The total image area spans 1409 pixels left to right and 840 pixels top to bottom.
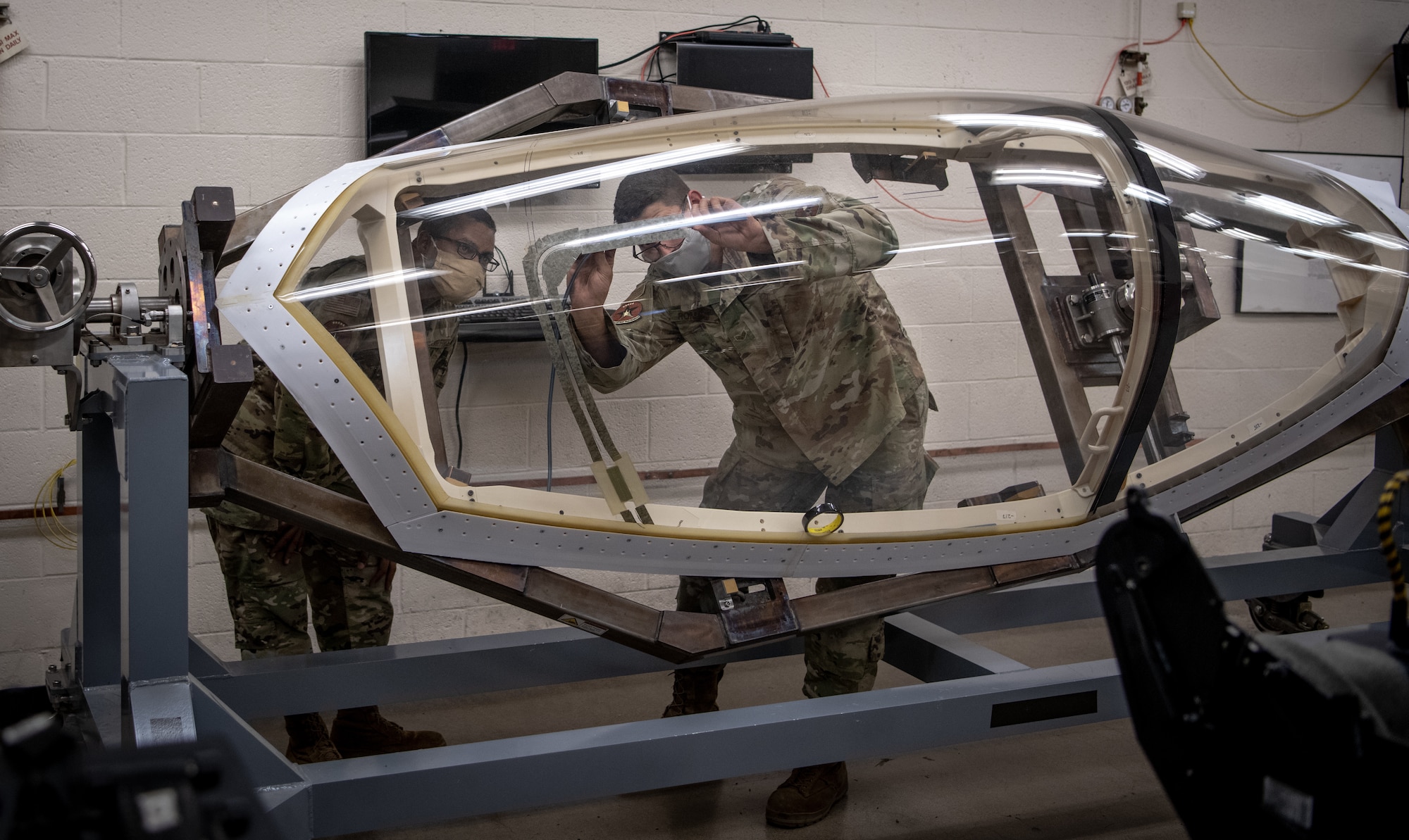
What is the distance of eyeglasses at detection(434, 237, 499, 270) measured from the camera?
1.94 metres

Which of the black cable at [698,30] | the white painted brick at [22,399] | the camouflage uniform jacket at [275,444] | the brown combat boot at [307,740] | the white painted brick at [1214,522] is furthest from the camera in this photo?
the white painted brick at [1214,522]

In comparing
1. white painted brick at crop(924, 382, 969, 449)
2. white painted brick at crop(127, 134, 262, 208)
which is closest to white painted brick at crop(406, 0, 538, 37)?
white painted brick at crop(127, 134, 262, 208)

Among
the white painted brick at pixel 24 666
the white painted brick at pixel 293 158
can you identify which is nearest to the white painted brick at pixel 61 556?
the white painted brick at pixel 24 666

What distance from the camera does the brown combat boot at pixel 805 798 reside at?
2.38 m

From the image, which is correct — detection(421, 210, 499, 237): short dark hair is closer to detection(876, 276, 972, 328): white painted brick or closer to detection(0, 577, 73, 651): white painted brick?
detection(876, 276, 972, 328): white painted brick

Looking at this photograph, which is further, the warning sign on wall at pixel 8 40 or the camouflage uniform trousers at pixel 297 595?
the warning sign on wall at pixel 8 40

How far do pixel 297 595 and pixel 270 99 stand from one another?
172cm

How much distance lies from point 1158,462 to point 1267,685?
143cm

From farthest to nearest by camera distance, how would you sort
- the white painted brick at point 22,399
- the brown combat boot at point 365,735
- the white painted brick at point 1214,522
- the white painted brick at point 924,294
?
the white painted brick at point 1214,522, the white painted brick at point 22,399, the brown combat boot at point 365,735, the white painted brick at point 924,294

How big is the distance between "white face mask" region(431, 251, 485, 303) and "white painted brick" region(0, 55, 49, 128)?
206 centimetres

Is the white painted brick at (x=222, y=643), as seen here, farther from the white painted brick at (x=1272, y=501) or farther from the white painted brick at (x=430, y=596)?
the white painted brick at (x=1272, y=501)

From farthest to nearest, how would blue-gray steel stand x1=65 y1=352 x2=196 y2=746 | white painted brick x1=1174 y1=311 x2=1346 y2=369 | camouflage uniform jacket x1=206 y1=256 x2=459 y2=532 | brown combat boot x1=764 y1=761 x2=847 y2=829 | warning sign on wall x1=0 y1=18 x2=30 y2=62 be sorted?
warning sign on wall x1=0 y1=18 x2=30 y2=62
camouflage uniform jacket x1=206 y1=256 x2=459 y2=532
brown combat boot x1=764 y1=761 x2=847 y2=829
white painted brick x1=1174 y1=311 x2=1346 y2=369
blue-gray steel stand x1=65 y1=352 x2=196 y2=746

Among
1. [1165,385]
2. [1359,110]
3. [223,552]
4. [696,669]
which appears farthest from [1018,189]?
[1359,110]

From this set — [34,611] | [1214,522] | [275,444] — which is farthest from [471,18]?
[1214,522]
